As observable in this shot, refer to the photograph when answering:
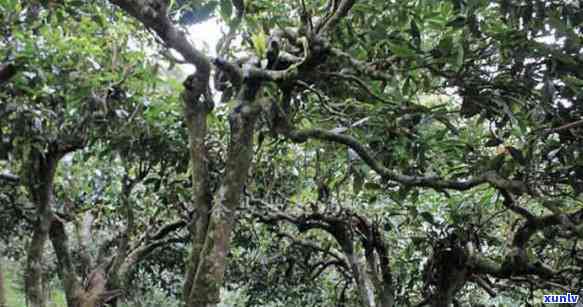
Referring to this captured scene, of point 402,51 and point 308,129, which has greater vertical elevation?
point 402,51

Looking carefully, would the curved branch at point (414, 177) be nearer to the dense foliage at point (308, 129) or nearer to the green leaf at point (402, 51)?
the dense foliage at point (308, 129)

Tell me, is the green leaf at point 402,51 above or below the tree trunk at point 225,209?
above

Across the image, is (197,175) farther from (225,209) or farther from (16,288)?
(16,288)

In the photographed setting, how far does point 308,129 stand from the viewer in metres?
2.31

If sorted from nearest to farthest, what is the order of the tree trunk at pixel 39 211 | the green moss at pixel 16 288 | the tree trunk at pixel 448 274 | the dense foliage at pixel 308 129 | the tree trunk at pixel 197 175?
the dense foliage at pixel 308 129
the tree trunk at pixel 197 175
the tree trunk at pixel 448 274
the tree trunk at pixel 39 211
the green moss at pixel 16 288

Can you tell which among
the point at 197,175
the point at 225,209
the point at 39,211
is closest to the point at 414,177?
the point at 225,209

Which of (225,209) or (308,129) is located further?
(308,129)

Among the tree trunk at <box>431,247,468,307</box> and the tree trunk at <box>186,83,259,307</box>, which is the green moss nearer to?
the tree trunk at <box>431,247,468,307</box>

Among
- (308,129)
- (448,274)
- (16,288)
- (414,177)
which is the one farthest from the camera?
(16,288)

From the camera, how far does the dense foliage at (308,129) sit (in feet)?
6.75

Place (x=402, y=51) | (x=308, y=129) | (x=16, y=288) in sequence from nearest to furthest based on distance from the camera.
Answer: (x=402, y=51)
(x=308, y=129)
(x=16, y=288)

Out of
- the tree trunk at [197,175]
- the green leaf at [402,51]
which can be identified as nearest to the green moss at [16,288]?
the tree trunk at [197,175]

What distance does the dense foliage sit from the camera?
6.75 ft

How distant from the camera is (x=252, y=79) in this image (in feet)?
7.37
